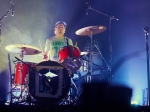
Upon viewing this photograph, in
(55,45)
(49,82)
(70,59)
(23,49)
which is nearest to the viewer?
(49,82)

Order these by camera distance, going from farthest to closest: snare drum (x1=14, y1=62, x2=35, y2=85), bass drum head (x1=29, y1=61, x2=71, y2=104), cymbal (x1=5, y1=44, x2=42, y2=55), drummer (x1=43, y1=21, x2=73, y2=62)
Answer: drummer (x1=43, y1=21, x2=73, y2=62) < snare drum (x1=14, y1=62, x2=35, y2=85) < cymbal (x1=5, y1=44, x2=42, y2=55) < bass drum head (x1=29, y1=61, x2=71, y2=104)

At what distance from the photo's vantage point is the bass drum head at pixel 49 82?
4176 mm

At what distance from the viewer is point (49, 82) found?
422 cm

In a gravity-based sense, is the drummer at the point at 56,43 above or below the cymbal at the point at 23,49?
above

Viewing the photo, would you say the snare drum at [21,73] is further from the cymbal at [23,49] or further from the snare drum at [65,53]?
the snare drum at [65,53]

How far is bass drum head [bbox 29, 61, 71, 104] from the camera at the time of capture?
4.18 meters

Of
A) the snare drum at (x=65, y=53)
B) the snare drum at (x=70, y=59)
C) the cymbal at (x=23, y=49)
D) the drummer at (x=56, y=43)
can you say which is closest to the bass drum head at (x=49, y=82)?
the snare drum at (x=70, y=59)

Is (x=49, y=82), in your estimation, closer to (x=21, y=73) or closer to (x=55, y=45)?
(x=21, y=73)

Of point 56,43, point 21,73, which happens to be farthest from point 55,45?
point 21,73

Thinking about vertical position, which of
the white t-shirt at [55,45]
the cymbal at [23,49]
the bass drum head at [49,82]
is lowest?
the bass drum head at [49,82]

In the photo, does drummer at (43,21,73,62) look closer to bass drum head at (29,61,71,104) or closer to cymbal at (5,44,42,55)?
cymbal at (5,44,42,55)

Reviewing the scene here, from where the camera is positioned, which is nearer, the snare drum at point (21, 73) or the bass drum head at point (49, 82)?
the bass drum head at point (49, 82)

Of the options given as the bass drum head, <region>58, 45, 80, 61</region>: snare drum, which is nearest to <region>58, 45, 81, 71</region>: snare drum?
<region>58, 45, 80, 61</region>: snare drum

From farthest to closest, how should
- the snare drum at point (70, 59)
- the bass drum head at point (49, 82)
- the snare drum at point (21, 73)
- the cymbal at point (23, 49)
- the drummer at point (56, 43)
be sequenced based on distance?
the drummer at point (56, 43), the snare drum at point (21, 73), the cymbal at point (23, 49), the snare drum at point (70, 59), the bass drum head at point (49, 82)
